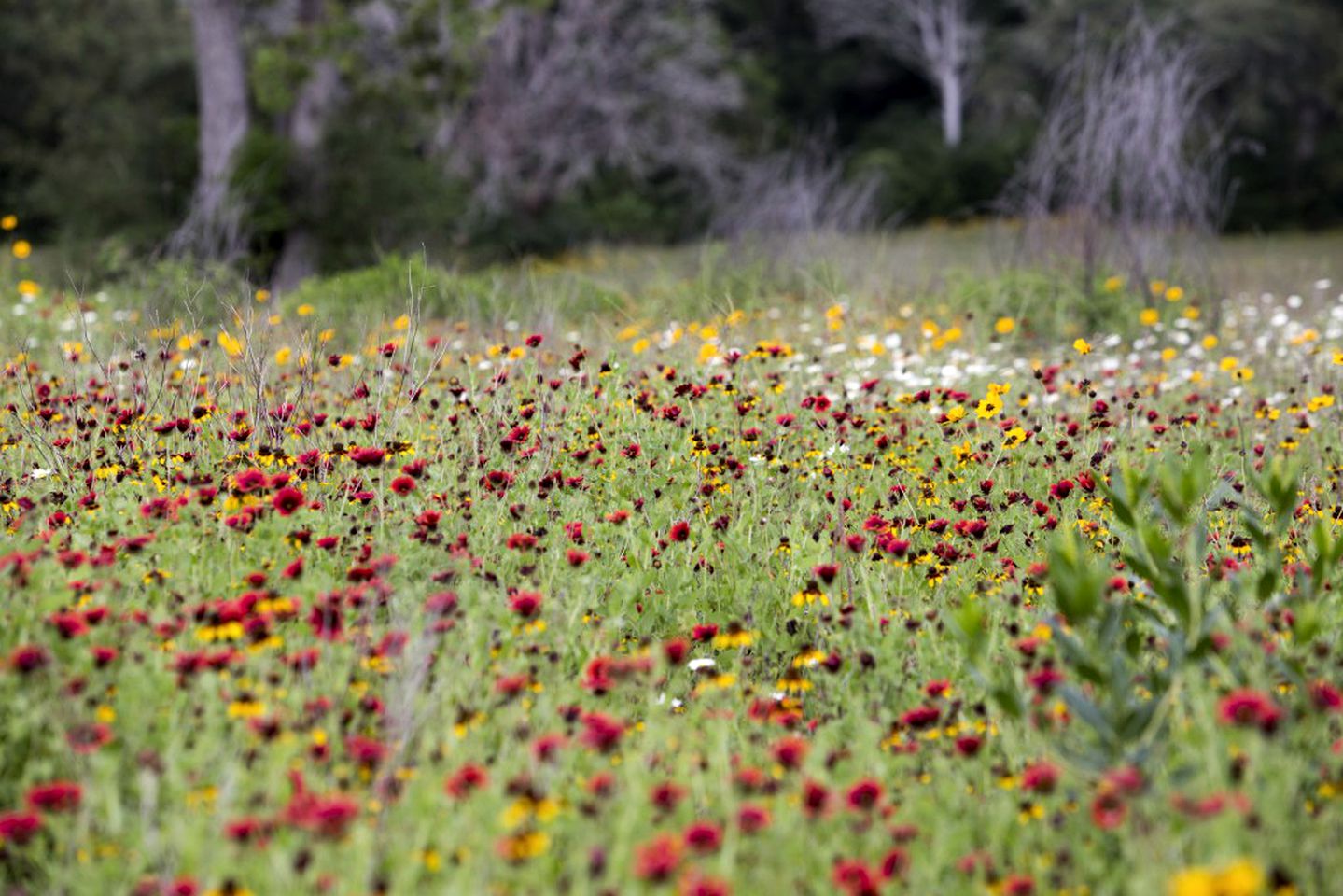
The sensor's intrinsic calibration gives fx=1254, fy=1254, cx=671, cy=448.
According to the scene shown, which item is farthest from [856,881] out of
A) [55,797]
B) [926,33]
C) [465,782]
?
[926,33]

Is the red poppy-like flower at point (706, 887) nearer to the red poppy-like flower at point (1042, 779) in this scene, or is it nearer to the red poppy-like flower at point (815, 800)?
the red poppy-like flower at point (815, 800)

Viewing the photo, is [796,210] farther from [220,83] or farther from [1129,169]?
[220,83]

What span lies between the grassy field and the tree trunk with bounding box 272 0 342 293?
9.13m

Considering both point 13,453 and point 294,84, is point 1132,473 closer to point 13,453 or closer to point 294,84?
point 13,453

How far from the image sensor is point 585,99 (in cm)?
2269

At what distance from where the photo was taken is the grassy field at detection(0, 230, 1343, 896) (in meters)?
1.98

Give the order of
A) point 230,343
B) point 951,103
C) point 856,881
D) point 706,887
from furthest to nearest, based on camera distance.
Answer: point 951,103 → point 230,343 → point 856,881 → point 706,887

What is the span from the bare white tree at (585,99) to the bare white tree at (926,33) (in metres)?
9.96

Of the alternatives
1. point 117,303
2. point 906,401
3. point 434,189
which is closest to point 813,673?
point 906,401

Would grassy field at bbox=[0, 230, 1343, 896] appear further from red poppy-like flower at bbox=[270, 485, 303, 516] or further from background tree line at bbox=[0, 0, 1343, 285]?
background tree line at bbox=[0, 0, 1343, 285]

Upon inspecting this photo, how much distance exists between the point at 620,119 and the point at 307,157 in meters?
9.68

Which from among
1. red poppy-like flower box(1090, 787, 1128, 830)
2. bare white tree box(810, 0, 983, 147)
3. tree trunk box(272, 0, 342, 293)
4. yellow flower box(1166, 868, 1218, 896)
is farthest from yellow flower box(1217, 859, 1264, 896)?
bare white tree box(810, 0, 983, 147)

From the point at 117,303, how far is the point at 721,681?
7.41 meters

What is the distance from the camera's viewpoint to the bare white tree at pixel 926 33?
32312 millimetres
